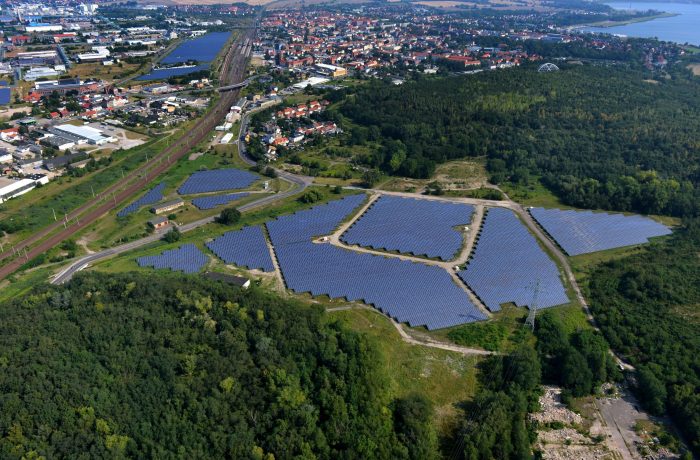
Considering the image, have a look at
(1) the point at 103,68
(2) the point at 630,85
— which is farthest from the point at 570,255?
(1) the point at 103,68

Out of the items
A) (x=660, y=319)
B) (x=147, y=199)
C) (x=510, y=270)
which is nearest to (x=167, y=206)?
(x=147, y=199)

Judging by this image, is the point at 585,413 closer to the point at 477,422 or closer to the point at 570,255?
the point at 477,422

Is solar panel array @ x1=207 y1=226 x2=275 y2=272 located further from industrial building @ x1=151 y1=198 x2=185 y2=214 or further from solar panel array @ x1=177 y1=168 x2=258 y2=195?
solar panel array @ x1=177 y1=168 x2=258 y2=195

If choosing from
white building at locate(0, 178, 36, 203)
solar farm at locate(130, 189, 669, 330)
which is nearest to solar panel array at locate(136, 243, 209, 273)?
solar farm at locate(130, 189, 669, 330)

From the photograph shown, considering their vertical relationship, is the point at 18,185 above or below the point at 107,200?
above

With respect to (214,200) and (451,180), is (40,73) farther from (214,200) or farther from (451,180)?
(451,180)

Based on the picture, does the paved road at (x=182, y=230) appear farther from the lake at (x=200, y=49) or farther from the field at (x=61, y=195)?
the lake at (x=200, y=49)
